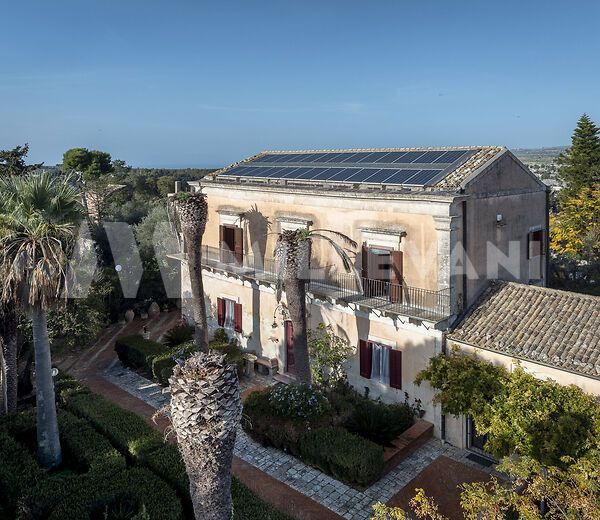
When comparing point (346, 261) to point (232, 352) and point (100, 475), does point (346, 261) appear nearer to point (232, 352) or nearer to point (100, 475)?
point (232, 352)

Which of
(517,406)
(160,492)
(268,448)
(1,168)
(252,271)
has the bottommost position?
(268,448)

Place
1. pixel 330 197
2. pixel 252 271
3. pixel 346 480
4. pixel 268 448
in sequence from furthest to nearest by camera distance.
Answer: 1. pixel 252 271
2. pixel 330 197
3. pixel 268 448
4. pixel 346 480

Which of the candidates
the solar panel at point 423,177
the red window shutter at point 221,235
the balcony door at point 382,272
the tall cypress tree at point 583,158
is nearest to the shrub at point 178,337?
the red window shutter at point 221,235

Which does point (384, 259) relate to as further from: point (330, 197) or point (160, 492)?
point (160, 492)

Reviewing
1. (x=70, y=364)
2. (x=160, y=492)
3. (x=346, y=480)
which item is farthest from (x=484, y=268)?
(x=70, y=364)

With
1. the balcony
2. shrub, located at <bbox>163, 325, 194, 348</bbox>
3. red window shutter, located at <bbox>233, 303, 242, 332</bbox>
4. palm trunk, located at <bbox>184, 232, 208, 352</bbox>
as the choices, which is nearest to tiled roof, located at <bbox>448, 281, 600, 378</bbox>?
the balcony

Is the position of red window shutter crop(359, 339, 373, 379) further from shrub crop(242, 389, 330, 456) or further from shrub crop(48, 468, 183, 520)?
shrub crop(48, 468, 183, 520)

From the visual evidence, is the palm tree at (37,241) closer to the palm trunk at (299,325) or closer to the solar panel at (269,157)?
the palm trunk at (299,325)
